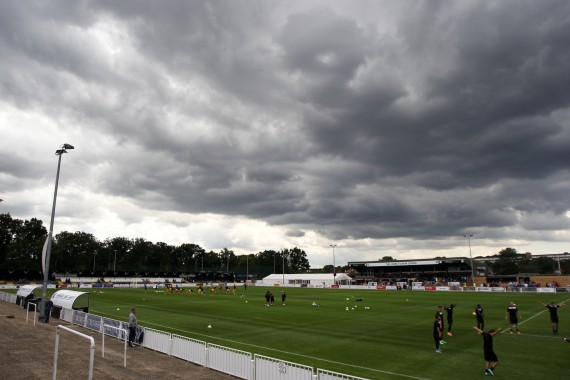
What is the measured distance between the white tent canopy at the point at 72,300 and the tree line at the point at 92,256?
79082 millimetres

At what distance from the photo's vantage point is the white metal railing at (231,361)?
534 inches

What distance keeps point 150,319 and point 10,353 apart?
14.2m

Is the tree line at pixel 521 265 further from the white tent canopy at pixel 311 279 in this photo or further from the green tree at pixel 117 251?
the green tree at pixel 117 251

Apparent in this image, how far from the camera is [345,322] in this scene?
92.6 ft

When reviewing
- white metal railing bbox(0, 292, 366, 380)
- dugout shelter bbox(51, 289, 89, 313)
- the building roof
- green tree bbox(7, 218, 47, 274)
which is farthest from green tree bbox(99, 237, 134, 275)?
white metal railing bbox(0, 292, 366, 380)

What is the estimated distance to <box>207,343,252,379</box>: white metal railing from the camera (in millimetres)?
13562

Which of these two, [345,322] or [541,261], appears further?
[541,261]

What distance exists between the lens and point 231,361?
1430cm

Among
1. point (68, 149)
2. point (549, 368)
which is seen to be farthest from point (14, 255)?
point (549, 368)

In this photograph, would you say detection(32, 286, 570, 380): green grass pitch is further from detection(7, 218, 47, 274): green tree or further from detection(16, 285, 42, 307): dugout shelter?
detection(7, 218, 47, 274): green tree

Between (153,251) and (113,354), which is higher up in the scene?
(153,251)

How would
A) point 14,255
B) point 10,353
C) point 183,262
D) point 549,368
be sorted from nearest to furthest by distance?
point 549,368 → point 10,353 → point 14,255 → point 183,262

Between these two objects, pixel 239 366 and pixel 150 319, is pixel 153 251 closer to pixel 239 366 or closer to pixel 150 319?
pixel 150 319

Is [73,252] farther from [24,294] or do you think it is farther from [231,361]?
[231,361]
